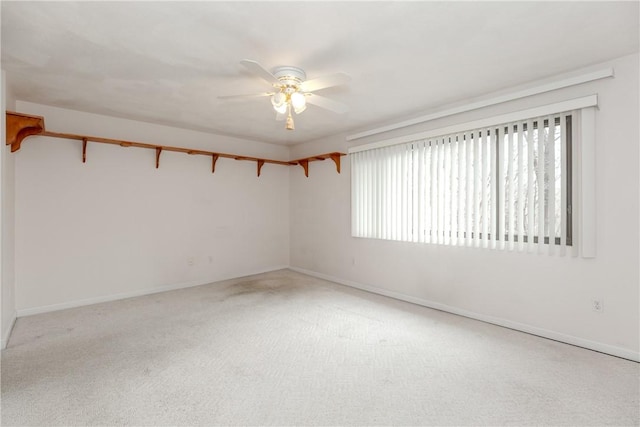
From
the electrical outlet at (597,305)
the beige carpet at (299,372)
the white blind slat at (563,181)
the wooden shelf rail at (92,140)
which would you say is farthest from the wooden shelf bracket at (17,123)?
the electrical outlet at (597,305)

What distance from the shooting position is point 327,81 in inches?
92.8

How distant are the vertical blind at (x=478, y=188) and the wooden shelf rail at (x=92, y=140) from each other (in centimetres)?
113

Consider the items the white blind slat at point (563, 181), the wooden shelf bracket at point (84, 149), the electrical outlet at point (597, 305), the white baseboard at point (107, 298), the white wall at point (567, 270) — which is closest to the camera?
the white wall at point (567, 270)

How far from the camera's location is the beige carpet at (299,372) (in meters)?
1.82

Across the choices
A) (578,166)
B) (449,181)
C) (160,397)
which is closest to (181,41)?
(160,397)

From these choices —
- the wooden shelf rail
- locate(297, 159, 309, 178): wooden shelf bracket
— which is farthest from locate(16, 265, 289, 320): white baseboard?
locate(297, 159, 309, 178): wooden shelf bracket

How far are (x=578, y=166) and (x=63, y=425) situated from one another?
4.21 meters

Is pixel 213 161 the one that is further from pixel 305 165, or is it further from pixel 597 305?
pixel 597 305

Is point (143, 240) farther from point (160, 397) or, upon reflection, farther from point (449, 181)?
point (449, 181)

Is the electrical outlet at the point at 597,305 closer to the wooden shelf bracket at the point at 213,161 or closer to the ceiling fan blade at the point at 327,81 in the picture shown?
the ceiling fan blade at the point at 327,81

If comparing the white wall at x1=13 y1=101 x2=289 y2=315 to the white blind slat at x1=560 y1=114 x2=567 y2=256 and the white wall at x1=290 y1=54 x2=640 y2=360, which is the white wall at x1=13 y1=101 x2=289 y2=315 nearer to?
the white wall at x1=290 y1=54 x2=640 y2=360

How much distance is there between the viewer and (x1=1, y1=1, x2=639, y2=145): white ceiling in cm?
192

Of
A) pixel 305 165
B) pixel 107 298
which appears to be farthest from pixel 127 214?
pixel 305 165

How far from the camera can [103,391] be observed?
6.71 feet
